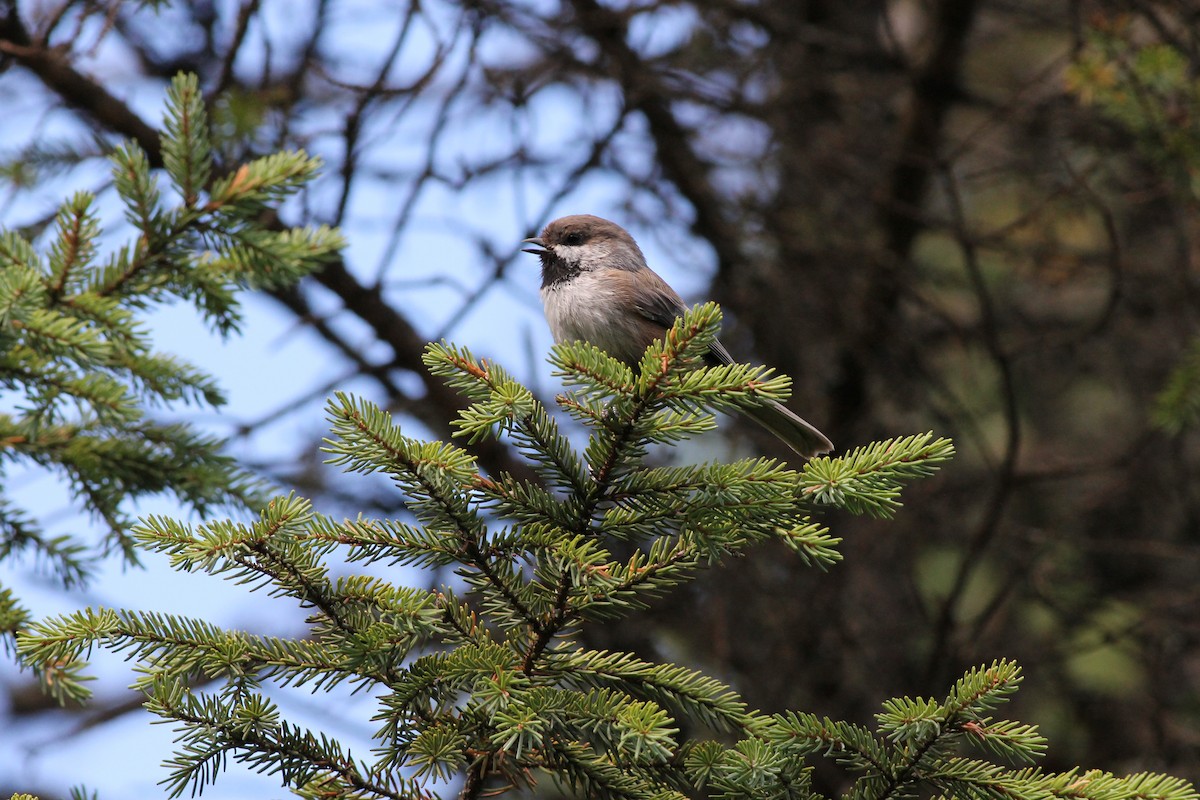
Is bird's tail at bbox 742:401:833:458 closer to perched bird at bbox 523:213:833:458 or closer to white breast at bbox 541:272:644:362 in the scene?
perched bird at bbox 523:213:833:458

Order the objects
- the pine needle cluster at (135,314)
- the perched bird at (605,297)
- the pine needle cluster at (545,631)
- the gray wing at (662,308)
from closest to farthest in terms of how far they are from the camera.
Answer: the pine needle cluster at (545,631)
the pine needle cluster at (135,314)
the perched bird at (605,297)
the gray wing at (662,308)

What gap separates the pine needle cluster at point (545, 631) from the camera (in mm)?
1963

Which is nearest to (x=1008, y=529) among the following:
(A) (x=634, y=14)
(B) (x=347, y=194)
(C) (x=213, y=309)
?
(A) (x=634, y=14)

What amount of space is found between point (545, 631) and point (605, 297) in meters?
2.22

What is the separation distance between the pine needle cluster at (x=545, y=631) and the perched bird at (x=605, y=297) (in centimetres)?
148

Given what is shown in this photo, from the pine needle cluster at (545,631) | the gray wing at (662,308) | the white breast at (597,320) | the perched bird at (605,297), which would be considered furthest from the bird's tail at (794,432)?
the pine needle cluster at (545,631)

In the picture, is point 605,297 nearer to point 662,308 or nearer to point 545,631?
point 662,308

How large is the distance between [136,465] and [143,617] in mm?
1317

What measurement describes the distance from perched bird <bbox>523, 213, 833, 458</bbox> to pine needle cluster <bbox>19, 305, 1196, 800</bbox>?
58.3 inches

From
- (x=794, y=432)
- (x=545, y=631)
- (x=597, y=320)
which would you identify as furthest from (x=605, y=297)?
(x=545, y=631)

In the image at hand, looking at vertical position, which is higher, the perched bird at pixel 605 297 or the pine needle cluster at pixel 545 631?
the perched bird at pixel 605 297

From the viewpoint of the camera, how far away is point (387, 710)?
2.03m

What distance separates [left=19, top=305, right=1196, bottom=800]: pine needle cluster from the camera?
1963mm

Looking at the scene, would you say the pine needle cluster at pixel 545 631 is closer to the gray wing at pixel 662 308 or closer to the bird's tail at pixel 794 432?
the bird's tail at pixel 794 432
